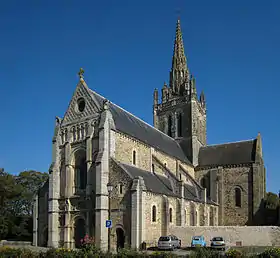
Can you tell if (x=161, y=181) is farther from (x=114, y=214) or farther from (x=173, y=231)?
(x=114, y=214)

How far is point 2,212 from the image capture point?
4781 cm

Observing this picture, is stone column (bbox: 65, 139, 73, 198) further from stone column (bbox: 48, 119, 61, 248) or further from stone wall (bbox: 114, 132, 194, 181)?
stone wall (bbox: 114, 132, 194, 181)

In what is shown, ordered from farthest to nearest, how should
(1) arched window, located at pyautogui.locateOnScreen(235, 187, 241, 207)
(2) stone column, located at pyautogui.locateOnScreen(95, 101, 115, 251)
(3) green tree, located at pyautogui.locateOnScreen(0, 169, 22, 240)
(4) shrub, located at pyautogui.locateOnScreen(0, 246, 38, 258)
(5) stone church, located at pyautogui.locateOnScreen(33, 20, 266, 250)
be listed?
(3) green tree, located at pyautogui.locateOnScreen(0, 169, 22, 240), (1) arched window, located at pyautogui.locateOnScreen(235, 187, 241, 207), (5) stone church, located at pyautogui.locateOnScreen(33, 20, 266, 250), (2) stone column, located at pyautogui.locateOnScreen(95, 101, 115, 251), (4) shrub, located at pyautogui.locateOnScreen(0, 246, 38, 258)

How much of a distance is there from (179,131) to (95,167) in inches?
949

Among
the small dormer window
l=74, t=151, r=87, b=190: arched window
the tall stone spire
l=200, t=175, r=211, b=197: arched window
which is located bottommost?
l=200, t=175, r=211, b=197: arched window

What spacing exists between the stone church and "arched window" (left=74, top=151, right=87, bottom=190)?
0.09 meters

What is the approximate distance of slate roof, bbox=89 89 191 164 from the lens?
34.6 meters

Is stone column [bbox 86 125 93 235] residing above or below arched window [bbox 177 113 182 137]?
below

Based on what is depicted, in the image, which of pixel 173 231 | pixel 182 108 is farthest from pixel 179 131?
pixel 173 231

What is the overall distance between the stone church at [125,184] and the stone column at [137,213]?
0.24 ft

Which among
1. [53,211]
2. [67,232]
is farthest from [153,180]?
[53,211]

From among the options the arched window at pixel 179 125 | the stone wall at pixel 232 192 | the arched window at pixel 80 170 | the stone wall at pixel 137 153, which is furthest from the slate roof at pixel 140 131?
the stone wall at pixel 232 192

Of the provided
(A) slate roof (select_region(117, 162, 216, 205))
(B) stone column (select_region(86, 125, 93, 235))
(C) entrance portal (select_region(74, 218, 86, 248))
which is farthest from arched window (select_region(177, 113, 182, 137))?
(C) entrance portal (select_region(74, 218, 86, 248))

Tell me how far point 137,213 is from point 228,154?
24.3 meters
